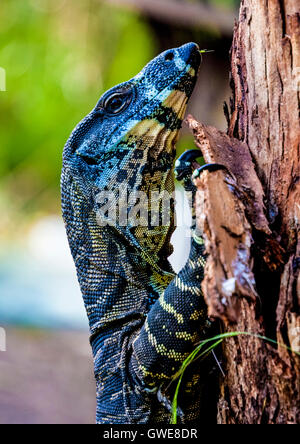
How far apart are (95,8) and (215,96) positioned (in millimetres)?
3319

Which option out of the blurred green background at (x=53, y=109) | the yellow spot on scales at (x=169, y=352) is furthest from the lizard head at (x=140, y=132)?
the blurred green background at (x=53, y=109)

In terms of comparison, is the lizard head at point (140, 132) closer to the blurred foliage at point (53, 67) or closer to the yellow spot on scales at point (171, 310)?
the yellow spot on scales at point (171, 310)

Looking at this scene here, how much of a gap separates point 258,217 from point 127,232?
95 centimetres

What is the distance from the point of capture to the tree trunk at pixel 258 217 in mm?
2115

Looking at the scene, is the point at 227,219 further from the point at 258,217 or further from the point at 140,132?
the point at 140,132

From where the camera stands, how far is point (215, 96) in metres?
10.8

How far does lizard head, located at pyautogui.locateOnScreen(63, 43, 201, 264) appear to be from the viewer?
310 cm

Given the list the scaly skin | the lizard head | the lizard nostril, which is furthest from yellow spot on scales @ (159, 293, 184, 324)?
the lizard nostril

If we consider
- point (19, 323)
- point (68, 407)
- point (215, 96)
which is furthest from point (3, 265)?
point (215, 96)

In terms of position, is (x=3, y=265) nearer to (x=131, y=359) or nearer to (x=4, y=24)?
(x=4, y=24)

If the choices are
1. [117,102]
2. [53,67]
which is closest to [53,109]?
[53,67]

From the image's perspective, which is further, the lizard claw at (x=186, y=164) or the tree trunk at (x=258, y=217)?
the lizard claw at (x=186, y=164)

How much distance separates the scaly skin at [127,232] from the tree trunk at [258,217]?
1.31 feet

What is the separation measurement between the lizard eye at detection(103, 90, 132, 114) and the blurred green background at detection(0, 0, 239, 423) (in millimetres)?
6554
